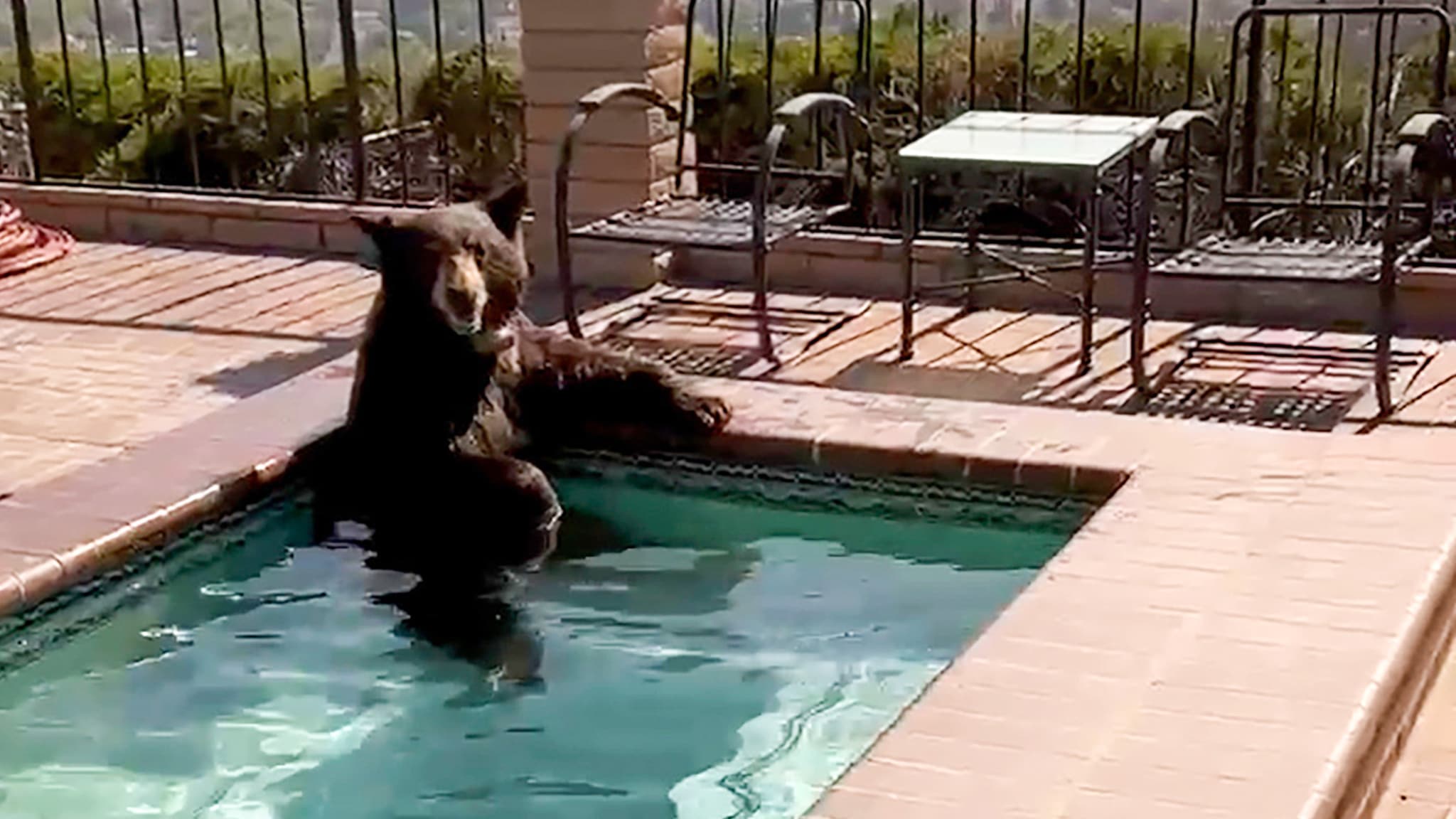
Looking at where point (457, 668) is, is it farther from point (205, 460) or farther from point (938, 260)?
point (938, 260)

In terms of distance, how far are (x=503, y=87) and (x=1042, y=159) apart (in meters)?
4.87

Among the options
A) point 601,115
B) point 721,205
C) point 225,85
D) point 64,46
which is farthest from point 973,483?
point 64,46

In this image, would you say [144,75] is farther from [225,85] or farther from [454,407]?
[454,407]

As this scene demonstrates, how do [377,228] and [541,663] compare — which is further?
[377,228]

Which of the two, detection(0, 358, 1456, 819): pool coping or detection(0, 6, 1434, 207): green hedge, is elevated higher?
detection(0, 6, 1434, 207): green hedge

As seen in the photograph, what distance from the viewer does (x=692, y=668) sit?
13.0ft

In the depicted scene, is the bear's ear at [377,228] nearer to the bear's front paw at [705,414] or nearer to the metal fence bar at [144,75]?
the bear's front paw at [705,414]

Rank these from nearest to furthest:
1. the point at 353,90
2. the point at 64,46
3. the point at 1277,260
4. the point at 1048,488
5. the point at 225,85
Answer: the point at 1048,488 < the point at 1277,260 < the point at 353,90 < the point at 64,46 < the point at 225,85

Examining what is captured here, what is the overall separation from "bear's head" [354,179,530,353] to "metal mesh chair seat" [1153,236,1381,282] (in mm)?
1699

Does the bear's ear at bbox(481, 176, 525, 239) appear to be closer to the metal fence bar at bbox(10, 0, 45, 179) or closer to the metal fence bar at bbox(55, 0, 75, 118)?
the metal fence bar at bbox(10, 0, 45, 179)

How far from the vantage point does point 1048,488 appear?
176 inches

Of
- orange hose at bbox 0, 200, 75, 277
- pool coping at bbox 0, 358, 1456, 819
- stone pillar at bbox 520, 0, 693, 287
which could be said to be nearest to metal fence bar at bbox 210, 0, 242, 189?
orange hose at bbox 0, 200, 75, 277

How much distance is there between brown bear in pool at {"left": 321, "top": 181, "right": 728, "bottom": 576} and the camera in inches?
173

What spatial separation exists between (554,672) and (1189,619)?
1253 millimetres
